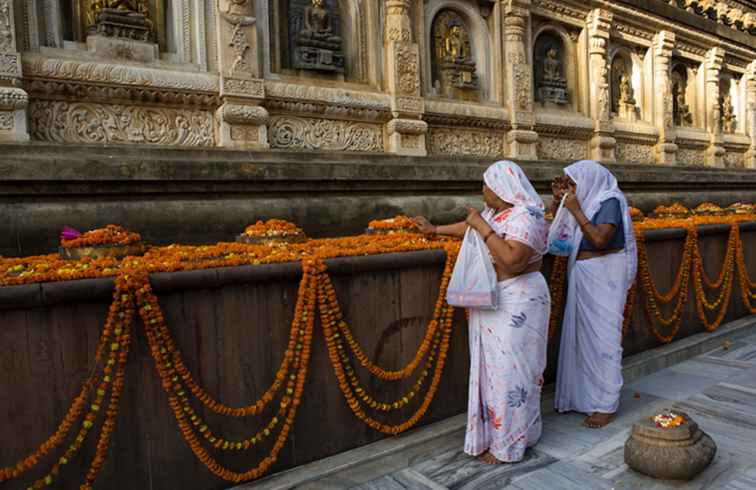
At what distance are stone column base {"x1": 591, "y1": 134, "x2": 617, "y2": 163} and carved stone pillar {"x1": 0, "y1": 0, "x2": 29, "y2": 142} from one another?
347 inches

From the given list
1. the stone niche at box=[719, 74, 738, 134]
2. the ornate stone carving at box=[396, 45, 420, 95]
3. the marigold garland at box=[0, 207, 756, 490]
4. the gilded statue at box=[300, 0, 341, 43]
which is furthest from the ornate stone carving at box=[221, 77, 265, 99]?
the stone niche at box=[719, 74, 738, 134]

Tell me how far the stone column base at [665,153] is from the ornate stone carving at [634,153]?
Answer: 0.10 m

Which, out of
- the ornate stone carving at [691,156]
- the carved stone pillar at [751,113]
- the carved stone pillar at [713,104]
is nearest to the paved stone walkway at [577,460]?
the ornate stone carving at [691,156]

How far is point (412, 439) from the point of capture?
11.5 feet

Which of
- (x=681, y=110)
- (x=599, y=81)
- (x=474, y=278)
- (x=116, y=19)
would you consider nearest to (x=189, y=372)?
(x=474, y=278)

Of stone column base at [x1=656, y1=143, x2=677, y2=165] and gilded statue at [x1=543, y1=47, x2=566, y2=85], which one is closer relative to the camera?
gilded statue at [x1=543, y1=47, x2=566, y2=85]

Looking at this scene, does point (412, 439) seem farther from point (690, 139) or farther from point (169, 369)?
point (690, 139)

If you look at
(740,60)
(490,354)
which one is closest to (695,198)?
(740,60)

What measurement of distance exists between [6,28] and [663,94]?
11.5 m

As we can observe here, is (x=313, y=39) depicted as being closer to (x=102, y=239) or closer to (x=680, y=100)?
(x=102, y=239)

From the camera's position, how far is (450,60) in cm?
799

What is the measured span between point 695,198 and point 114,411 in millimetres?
11825

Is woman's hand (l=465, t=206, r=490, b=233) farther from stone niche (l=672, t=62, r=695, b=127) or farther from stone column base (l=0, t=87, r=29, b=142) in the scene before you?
stone niche (l=672, t=62, r=695, b=127)

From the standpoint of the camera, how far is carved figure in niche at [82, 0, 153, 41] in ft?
17.1
